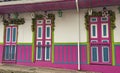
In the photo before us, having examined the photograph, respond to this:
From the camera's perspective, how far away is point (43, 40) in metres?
10.6

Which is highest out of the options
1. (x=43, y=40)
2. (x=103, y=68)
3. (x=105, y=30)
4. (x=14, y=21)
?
(x=14, y=21)

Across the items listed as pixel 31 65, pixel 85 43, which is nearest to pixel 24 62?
pixel 31 65

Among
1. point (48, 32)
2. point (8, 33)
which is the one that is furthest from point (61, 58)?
point (8, 33)

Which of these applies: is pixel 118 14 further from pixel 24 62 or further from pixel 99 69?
pixel 24 62

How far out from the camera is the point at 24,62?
10.7 m

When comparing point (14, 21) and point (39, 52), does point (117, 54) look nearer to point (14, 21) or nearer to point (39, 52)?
point (39, 52)

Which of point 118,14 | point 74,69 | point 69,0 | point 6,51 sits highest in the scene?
point 69,0

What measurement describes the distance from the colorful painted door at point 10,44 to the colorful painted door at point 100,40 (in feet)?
14.2

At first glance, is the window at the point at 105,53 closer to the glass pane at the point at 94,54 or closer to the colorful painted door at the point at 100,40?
the colorful painted door at the point at 100,40

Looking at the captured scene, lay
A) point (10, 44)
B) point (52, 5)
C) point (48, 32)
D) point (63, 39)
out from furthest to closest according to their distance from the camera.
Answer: point (10, 44) → point (48, 32) → point (63, 39) → point (52, 5)

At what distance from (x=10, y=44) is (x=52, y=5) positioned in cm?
342

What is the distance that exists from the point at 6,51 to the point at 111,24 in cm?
602

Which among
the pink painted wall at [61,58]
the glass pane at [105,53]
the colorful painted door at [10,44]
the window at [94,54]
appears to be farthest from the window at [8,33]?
the glass pane at [105,53]

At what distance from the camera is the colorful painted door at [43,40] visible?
10.5 metres
